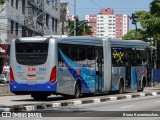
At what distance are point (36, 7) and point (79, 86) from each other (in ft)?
110

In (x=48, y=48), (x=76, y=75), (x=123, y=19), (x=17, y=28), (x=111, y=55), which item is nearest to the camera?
(x=48, y=48)

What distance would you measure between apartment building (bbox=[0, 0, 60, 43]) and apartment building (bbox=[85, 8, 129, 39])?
104013 millimetres

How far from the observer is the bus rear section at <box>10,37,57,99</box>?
78.7 feet

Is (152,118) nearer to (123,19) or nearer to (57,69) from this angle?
(57,69)

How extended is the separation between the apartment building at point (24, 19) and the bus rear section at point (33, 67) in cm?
2053

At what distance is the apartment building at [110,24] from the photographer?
172m

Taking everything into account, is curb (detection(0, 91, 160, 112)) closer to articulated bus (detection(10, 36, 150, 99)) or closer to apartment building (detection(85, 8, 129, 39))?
articulated bus (detection(10, 36, 150, 99))

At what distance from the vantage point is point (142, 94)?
30.9 m

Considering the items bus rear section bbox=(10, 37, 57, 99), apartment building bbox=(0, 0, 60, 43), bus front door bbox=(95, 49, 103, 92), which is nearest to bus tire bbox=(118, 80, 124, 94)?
bus front door bbox=(95, 49, 103, 92)

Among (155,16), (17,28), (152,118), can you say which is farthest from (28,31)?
(152,118)

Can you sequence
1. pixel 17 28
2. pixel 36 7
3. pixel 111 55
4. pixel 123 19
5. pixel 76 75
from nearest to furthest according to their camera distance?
pixel 76 75 → pixel 111 55 → pixel 17 28 → pixel 36 7 → pixel 123 19

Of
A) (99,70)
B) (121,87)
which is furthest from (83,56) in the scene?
(121,87)

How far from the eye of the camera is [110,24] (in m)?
174

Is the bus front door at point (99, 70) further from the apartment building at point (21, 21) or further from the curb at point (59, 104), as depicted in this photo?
the apartment building at point (21, 21)
